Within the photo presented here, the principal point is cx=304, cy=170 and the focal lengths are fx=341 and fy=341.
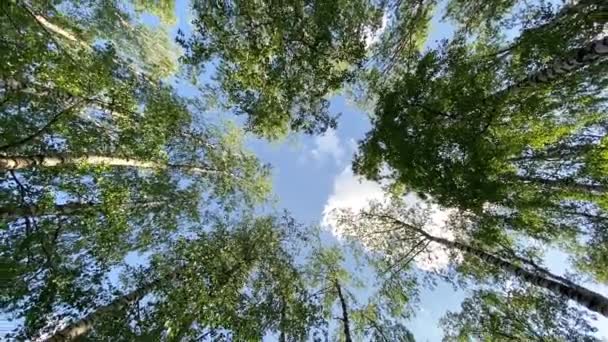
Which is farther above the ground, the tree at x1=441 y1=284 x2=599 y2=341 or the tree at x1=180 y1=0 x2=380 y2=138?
the tree at x1=180 y1=0 x2=380 y2=138

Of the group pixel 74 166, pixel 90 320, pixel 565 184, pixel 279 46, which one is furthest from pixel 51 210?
pixel 565 184

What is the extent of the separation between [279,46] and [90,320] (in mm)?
7258

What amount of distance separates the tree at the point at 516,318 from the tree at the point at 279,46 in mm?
7693

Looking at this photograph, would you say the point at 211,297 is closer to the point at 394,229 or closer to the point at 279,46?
the point at 279,46

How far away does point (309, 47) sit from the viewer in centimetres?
891

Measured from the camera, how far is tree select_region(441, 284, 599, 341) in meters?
8.53

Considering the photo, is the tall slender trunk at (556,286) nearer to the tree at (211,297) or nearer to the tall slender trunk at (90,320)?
the tree at (211,297)

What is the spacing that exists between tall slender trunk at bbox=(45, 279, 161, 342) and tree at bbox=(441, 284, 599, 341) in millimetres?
9302

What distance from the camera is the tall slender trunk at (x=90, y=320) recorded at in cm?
601

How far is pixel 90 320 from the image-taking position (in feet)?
21.1

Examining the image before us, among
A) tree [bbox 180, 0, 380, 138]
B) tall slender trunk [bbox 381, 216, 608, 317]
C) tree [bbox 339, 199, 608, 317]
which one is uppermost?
tree [bbox 180, 0, 380, 138]

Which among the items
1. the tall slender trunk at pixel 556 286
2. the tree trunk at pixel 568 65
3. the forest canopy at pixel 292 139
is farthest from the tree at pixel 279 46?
the tall slender trunk at pixel 556 286

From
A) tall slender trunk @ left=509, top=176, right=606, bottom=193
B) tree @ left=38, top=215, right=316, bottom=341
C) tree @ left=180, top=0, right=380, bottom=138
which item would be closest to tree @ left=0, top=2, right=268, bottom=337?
tree @ left=38, top=215, right=316, bottom=341

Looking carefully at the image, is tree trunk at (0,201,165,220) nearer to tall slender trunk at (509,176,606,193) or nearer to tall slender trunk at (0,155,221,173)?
tall slender trunk at (0,155,221,173)
